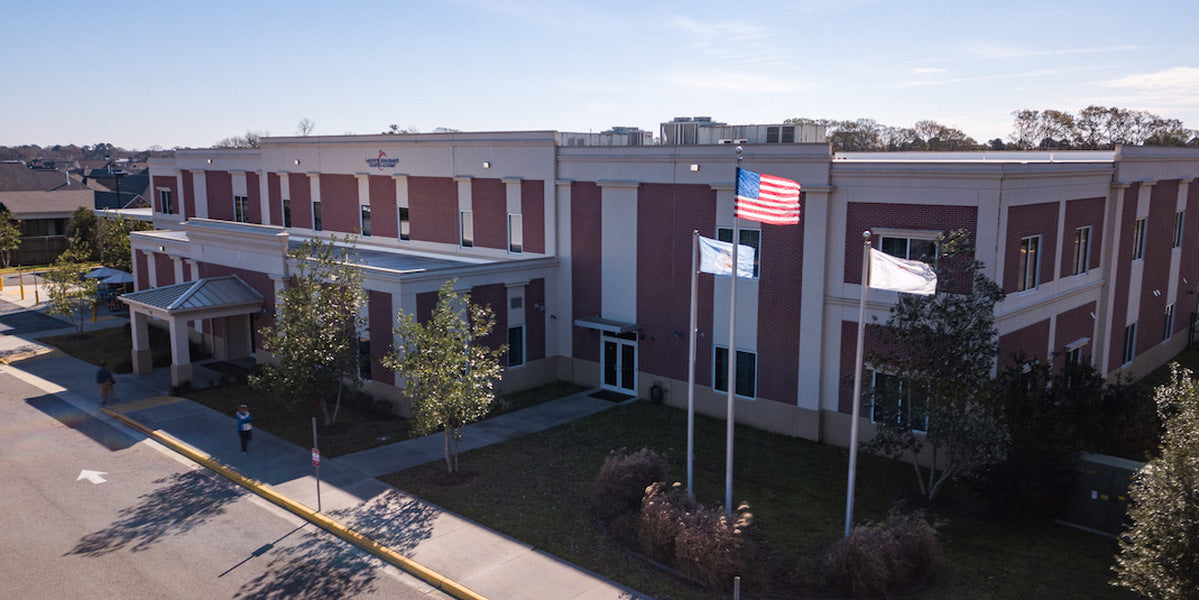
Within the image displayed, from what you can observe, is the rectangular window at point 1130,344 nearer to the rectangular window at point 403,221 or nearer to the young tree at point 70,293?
the rectangular window at point 403,221

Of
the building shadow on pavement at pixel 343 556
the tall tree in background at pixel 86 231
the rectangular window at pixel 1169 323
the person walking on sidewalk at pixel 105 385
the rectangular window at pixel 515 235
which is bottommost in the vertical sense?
the building shadow on pavement at pixel 343 556

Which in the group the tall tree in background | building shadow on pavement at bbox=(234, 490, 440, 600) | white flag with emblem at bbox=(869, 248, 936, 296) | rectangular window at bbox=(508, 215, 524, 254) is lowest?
building shadow on pavement at bbox=(234, 490, 440, 600)

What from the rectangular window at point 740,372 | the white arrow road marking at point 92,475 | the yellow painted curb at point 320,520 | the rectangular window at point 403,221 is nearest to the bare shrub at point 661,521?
the yellow painted curb at point 320,520

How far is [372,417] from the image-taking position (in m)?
26.0

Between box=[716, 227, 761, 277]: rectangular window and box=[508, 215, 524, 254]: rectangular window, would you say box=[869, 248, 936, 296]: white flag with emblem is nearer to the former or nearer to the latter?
box=[716, 227, 761, 277]: rectangular window

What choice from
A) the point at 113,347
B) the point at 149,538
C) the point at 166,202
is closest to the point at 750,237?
the point at 149,538

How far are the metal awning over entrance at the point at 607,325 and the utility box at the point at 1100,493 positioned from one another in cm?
1387

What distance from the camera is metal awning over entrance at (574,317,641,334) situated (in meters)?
27.6

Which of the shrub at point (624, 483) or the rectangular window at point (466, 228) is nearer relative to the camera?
the shrub at point (624, 483)

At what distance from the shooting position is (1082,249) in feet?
85.3

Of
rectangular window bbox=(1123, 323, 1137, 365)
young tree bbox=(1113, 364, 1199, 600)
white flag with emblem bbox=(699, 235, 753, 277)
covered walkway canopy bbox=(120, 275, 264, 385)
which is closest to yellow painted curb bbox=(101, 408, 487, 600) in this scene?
covered walkway canopy bbox=(120, 275, 264, 385)

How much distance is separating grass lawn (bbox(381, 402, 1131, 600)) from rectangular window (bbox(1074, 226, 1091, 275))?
997 cm

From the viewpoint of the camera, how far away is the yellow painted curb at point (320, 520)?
49.9ft

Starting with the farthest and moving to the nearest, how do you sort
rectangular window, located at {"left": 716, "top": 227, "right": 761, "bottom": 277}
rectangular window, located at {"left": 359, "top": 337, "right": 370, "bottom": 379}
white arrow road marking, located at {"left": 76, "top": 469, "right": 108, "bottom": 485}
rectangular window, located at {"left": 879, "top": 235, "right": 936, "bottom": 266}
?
rectangular window, located at {"left": 359, "top": 337, "right": 370, "bottom": 379}, rectangular window, located at {"left": 716, "top": 227, "right": 761, "bottom": 277}, rectangular window, located at {"left": 879, "top": 235, "right": 936, "bottom": 266}, white arrow road marking, located at {"left": 76, "top": 469, "right": 108, "bottom": 485}
